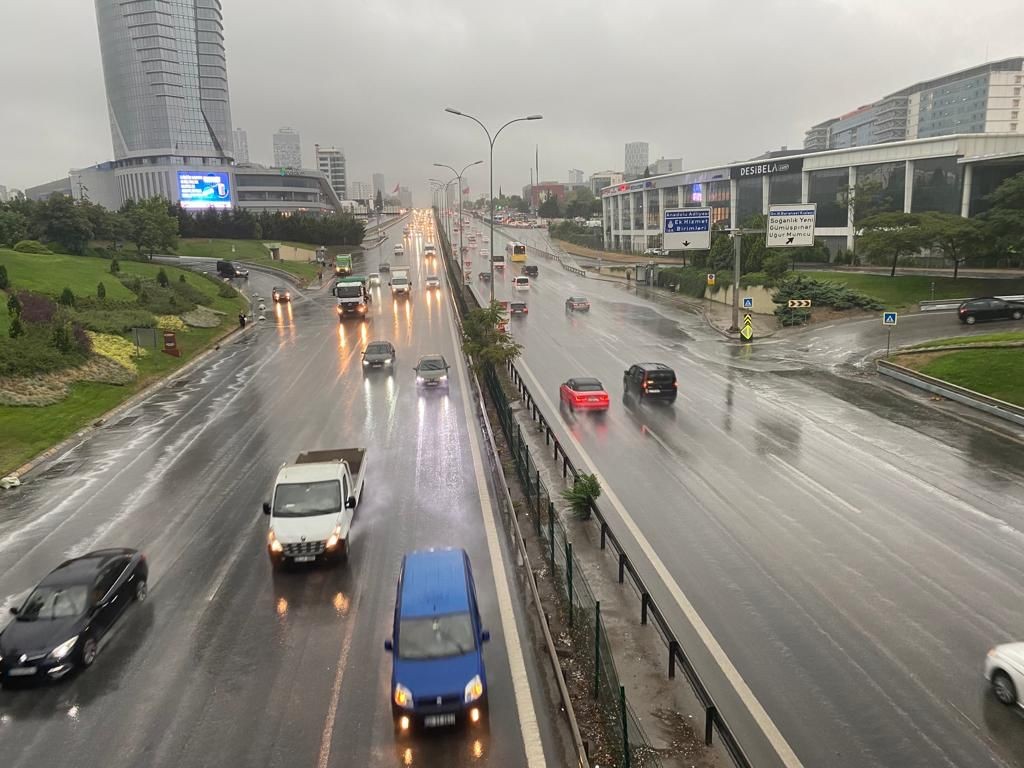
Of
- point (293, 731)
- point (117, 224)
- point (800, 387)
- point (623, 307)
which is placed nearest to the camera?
point (293, 731)

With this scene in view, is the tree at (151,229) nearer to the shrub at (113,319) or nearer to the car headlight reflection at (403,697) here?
the shrub at (113,319)

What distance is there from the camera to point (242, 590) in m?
13.5

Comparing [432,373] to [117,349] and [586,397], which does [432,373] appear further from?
[117,349]

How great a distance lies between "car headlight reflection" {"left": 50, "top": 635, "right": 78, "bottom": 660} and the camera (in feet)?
34.4

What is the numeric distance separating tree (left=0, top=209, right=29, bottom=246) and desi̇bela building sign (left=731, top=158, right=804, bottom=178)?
83674mm

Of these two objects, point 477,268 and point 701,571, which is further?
point 477,268

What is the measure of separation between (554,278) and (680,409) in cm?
6474

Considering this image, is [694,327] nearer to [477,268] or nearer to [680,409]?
[680,409]

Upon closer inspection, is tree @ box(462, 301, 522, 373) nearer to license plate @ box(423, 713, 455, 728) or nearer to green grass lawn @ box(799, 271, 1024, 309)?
license plate @ box(423, 713, 455, 728)

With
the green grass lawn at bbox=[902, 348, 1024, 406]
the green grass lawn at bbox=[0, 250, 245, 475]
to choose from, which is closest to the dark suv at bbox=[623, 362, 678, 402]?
the green grass lawn at bbox=[902, 348, 1024, 406]

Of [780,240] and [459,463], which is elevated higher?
[780,240]

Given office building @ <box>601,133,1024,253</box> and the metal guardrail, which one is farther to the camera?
office building @ <box>601,133,1024,253</box>

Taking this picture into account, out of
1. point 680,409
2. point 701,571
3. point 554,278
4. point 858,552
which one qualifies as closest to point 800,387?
point 680,409

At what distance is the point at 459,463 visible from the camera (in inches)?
824
